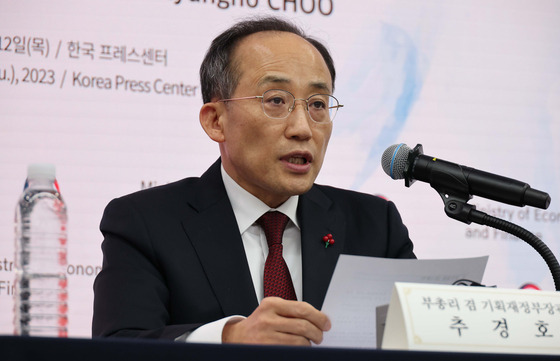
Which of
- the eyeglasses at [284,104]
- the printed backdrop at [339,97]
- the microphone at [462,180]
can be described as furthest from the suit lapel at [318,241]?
the printed backdrop at [339,97]

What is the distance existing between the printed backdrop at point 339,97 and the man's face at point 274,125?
726mm

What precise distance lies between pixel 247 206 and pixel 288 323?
2.62 feet

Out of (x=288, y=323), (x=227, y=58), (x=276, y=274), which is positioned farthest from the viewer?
(x=227, y=58)

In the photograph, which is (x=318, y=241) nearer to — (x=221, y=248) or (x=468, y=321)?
(x=221, y=248)

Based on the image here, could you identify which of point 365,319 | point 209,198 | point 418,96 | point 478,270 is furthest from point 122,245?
point 418,96

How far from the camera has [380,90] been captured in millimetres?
3029

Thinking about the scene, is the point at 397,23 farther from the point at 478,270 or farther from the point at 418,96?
the point at 478,270

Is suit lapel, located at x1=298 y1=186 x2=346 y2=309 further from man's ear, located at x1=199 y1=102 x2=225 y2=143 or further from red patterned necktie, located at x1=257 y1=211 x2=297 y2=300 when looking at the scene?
man's ear, located at x1=199 y1=102 x2=225 y2=143

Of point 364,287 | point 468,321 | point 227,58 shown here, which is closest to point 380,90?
point 227,58

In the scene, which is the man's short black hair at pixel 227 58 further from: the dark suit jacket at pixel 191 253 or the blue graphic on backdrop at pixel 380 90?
the blue graphic on backdrop at pixel 380 90

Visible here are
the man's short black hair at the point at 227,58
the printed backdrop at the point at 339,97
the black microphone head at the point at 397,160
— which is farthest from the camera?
the printed backdrop at the point at 339,97

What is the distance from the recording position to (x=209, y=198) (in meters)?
2.10

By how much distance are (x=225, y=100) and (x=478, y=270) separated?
3.23ft

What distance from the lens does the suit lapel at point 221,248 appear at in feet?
6.19
